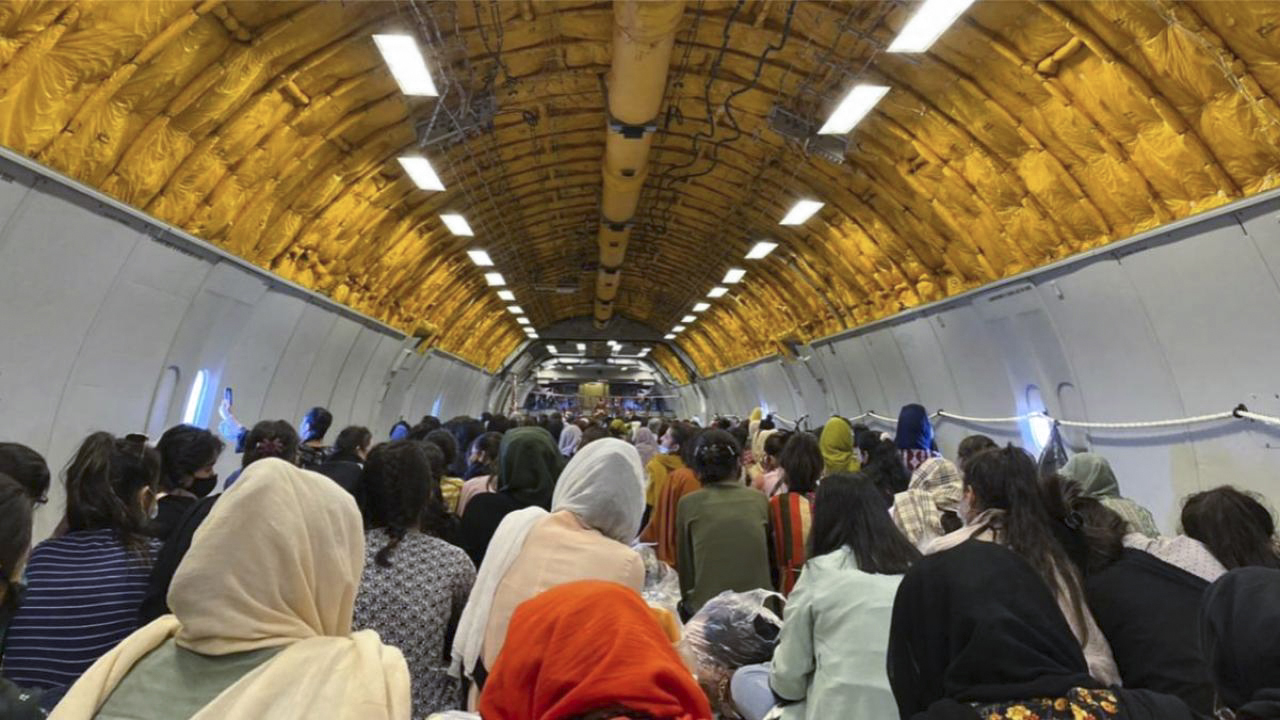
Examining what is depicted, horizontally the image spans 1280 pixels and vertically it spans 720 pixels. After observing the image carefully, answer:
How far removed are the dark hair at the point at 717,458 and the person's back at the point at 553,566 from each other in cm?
171

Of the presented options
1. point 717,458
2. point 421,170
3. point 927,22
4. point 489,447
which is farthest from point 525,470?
point 421,170

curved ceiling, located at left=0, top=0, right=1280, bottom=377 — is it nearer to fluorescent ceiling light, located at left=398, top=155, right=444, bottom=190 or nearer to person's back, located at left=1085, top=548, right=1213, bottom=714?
fluorescent ceiling light, located at left=398, top=155, right=444, bottom=190

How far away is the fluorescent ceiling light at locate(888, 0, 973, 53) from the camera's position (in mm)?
5406

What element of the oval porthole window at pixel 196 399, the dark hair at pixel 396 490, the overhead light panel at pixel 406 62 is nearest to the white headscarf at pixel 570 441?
the oval porthole window at pixel 196 399

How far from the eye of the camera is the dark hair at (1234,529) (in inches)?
120

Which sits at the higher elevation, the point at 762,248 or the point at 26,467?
the point at 762,248

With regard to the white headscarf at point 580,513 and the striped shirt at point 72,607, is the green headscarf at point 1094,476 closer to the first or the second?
the white headscarf at point 580,513

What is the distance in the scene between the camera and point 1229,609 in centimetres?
157

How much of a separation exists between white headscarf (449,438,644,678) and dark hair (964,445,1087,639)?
1.39 metres

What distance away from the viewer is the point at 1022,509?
2.78 metres

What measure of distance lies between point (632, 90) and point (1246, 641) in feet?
25.8

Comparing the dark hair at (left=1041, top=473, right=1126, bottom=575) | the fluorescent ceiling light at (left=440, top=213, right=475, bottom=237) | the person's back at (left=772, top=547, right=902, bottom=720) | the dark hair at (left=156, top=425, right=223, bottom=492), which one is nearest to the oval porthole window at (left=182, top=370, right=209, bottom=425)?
the fluorescent ceiling light at (left=440, top=213, right=475, bottom=237)

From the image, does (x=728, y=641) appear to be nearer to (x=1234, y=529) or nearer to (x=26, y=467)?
(x=1234, y=529)

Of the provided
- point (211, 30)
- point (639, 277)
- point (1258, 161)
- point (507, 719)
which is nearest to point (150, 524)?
point (507, 719)
